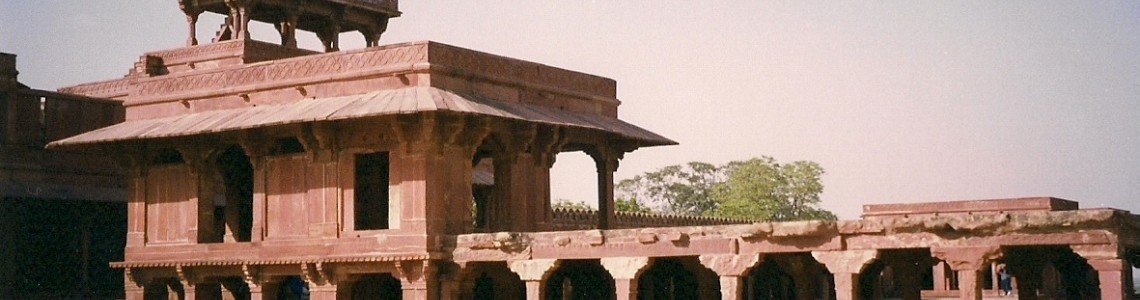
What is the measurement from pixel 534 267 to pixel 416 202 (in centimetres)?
231

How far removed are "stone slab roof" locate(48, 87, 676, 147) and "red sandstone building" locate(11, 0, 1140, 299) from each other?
0.06 meters

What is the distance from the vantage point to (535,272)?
21.1 metres

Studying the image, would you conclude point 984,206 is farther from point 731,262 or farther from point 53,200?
point 53,200

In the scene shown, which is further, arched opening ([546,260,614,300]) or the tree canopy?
the tree canopy

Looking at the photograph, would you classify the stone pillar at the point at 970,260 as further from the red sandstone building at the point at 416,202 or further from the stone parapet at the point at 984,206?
the stone parapet at the point at 984,206

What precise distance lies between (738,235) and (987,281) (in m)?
21.2

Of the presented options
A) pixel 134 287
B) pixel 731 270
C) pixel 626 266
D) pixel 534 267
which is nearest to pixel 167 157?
pixel 134 287

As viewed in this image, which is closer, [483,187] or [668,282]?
[668,282]

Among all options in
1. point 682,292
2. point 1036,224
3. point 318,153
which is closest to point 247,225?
point 318,153

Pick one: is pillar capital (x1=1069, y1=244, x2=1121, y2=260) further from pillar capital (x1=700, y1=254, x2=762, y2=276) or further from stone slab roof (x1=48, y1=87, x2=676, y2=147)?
stone slab roof (x1=48, y1=87, x2=676, y2=147)

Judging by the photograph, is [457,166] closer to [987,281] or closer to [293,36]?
[293,36]

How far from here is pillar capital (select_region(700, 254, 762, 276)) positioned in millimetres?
18906

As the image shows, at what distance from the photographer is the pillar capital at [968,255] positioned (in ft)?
55.6

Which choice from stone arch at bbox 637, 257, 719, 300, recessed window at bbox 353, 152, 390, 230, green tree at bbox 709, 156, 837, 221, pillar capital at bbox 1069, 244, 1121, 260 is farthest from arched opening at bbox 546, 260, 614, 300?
green tree at bbox 709, 156, 837, 221
